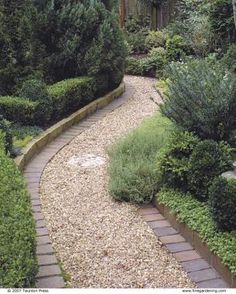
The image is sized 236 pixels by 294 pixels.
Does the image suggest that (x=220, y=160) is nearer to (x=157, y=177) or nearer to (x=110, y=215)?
(x=157, y=177)

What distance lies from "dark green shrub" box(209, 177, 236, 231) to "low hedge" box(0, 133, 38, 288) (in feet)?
4.46

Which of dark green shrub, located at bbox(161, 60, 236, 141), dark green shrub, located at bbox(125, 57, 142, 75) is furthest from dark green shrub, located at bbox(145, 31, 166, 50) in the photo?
dark green shrub, located at bbox(161, 60, 236, 141)

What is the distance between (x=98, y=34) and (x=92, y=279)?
5.70 metres

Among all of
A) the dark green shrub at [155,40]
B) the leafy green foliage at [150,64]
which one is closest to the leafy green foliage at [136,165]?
the leafy green foliage at [150,64]

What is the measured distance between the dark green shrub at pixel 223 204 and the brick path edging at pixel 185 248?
0.24m

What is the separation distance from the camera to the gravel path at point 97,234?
11.3 ft

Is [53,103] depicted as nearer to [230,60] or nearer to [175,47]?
[230,60]

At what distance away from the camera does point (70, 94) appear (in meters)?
7.45

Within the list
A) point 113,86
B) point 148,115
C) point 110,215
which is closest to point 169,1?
point 113,86

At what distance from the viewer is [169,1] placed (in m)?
14.5

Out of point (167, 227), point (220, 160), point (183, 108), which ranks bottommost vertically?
point (167, 227)

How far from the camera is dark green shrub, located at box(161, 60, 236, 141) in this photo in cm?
→ 469

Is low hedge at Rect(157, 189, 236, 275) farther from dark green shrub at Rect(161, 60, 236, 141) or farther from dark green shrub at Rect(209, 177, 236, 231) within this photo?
dark green shrub at Rect(161, 60, 236, 141)

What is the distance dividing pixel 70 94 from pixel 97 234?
3.78 metres
